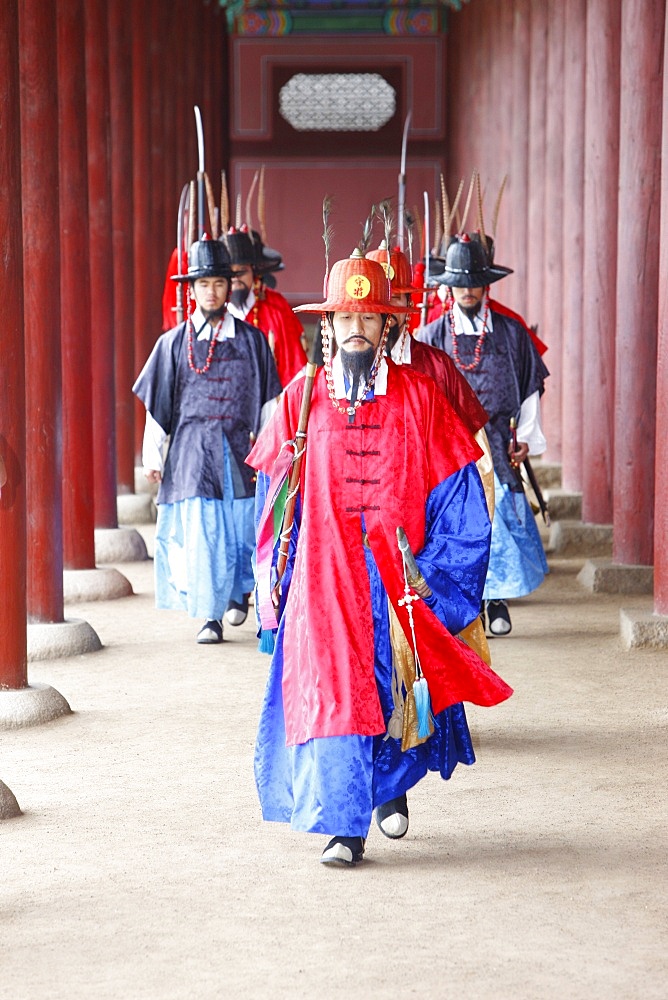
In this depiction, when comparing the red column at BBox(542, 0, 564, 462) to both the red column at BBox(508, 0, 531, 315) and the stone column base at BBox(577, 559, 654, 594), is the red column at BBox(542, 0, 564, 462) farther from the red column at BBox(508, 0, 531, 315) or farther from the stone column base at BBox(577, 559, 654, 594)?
the stone column base at BBox(577, 559, 654, 594)

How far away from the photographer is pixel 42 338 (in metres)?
6.73

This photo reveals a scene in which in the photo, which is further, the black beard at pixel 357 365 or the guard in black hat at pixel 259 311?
the guard in black hat at pixel 259 311

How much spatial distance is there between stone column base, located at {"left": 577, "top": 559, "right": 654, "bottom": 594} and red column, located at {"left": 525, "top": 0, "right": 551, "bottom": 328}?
4.41m

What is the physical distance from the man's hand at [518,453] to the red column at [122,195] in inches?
174

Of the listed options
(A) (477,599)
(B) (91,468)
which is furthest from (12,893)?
(B) (91,468)

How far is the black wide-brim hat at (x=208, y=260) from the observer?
7035 mm

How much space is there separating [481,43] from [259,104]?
3.27 metres

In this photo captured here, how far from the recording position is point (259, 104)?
18500 millimetres

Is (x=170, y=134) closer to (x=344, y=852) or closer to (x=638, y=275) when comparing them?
(x=638, y=275)

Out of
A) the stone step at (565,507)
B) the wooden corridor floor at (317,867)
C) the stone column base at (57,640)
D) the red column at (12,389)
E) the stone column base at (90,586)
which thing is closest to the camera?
the wooden corridor floor at (317,867)

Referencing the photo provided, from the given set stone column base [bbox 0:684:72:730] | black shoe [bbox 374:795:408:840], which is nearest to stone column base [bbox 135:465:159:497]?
stone column base [bbox 0:684:72:730]

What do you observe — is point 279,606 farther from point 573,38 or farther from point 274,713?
point 573,38

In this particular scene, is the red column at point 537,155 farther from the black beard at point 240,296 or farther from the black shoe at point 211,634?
the black shoe at point 211,634

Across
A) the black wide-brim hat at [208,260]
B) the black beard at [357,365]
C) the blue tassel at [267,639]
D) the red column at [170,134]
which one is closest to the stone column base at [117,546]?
the black wide-brim hat at [208,260]
